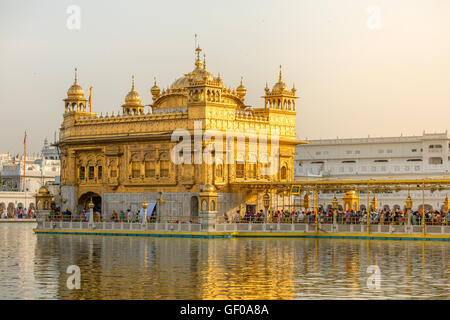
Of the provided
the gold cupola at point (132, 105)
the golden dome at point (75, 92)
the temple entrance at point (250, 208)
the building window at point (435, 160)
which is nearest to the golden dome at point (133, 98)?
the gold cupola at point (132, 105)

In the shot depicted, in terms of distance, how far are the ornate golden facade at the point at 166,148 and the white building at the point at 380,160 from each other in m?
28.5

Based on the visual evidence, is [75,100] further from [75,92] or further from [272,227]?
[272,227]

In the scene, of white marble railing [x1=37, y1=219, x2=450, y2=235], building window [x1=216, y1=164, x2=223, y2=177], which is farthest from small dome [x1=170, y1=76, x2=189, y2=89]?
white marble railing [x1=37, y1=219, x2=450, y2=235]

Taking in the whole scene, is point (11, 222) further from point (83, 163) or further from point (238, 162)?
point (238, 162)

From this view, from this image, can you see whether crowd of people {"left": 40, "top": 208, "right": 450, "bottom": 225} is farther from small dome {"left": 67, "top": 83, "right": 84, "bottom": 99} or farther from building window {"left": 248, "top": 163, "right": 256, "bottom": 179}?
small dome {"left": 67, "top": 83, "right": 84, "bottom": 99}

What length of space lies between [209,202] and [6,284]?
65.3 feet

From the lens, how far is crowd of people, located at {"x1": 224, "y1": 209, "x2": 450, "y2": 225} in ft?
123

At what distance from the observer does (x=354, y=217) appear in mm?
38938

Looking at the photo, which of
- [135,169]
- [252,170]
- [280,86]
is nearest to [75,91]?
[135,169]

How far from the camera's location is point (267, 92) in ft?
159

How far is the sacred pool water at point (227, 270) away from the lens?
1756cm

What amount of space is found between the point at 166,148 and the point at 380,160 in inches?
1851

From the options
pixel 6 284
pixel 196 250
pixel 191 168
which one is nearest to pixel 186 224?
pixel 191 168

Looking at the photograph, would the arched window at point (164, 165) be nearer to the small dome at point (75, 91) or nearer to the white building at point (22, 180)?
the small dome at point (75, 91)
